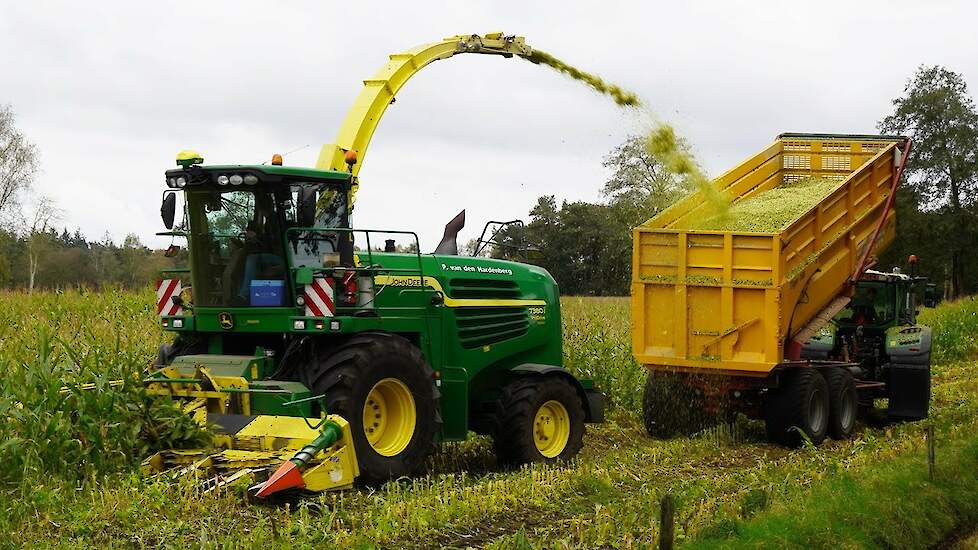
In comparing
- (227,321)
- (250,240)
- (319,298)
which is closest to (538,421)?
(319,298)

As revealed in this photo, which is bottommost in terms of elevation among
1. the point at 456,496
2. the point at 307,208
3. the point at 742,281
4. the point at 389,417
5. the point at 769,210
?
the point at 456,496

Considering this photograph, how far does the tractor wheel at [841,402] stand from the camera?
12117 mm

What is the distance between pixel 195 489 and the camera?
22.7 ft

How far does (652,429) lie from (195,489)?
630 centimetres

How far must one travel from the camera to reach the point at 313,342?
27.7ft

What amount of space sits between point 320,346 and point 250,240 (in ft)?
3.15

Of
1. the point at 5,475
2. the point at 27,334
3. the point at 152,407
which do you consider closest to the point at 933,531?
the point at 152,407

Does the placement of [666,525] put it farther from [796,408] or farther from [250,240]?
[796,408]

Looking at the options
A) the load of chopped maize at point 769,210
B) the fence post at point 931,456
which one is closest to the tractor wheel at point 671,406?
the load of chopped maize at point 769,210

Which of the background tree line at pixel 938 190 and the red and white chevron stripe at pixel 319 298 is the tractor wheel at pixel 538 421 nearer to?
the red and white chevron stripe at pixel 319 298

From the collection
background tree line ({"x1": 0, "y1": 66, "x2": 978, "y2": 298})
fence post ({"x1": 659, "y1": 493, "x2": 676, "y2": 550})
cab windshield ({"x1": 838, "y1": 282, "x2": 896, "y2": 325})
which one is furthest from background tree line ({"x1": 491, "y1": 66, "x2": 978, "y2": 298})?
fence post ({"x1": 659, "y1": 493, "x2": 676, "y2": 550})

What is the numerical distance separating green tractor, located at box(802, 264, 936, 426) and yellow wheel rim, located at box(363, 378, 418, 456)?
6.41 m

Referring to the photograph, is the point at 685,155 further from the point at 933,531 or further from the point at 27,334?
the point at 27,334

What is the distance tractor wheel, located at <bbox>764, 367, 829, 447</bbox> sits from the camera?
1142 cm
